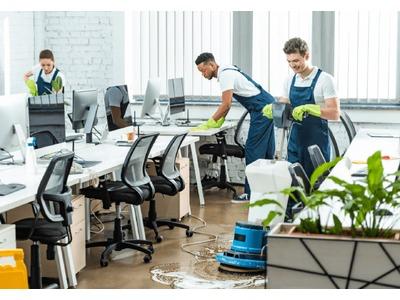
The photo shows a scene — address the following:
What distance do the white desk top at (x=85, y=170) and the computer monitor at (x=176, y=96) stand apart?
848 mm

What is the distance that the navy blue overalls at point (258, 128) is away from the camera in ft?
26.4

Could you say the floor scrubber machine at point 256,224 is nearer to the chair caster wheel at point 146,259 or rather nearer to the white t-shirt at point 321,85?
the chair caster wheel at point 146,259

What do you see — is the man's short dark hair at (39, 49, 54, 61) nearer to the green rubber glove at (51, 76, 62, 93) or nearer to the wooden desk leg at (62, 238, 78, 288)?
Result: the green rubber glove at (51, 76, 62, 93)

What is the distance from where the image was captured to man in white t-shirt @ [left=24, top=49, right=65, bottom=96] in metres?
9.38

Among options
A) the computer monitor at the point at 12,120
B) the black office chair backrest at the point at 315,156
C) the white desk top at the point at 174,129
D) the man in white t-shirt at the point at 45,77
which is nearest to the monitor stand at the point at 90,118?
the computer monitor at the point at 12,120

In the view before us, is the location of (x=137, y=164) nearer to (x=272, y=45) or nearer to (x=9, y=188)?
(x=9, y=188)

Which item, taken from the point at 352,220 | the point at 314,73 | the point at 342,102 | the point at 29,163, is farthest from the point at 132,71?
the point at 352,220

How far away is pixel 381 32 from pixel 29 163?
4442 mm

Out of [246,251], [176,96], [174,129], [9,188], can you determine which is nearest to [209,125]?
[174,129]

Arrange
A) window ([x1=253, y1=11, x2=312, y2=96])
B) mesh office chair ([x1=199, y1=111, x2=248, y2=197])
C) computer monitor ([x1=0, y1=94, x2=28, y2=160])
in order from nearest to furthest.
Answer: computer monitor ([x1=0, y1=94, x2=28, y2=160])
mesh office chair ([x1=199, y1=111, x2=248, y2=197])
window ([x1=253, y1=11, x2=312, y2=96])

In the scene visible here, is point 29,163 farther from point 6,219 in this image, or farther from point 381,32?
point 381,32

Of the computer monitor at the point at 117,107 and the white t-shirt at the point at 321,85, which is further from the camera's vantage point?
the computer monitor at the point at 117,107

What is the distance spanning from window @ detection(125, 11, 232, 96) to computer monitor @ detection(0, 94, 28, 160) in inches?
146

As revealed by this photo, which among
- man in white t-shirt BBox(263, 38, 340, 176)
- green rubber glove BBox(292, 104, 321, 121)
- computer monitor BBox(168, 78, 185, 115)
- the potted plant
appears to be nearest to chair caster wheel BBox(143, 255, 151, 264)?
man in white t-shirt BBox(263, 38, 340, 176)
